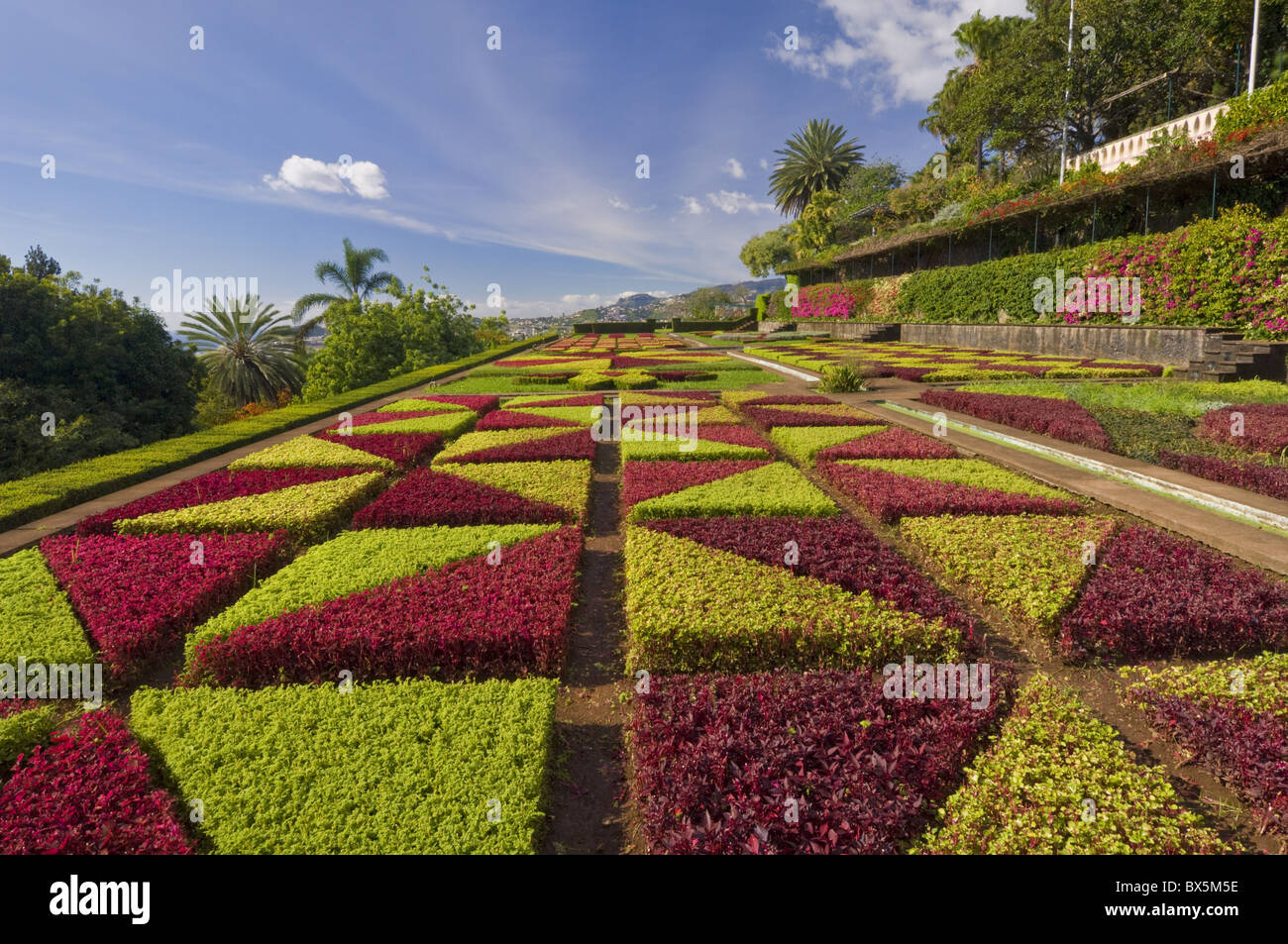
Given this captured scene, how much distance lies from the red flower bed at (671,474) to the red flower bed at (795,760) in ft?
13.1

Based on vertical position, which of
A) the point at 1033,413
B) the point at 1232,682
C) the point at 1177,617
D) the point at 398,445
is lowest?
the point at 1232,682

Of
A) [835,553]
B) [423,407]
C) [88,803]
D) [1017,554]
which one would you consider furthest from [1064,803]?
[423,407]

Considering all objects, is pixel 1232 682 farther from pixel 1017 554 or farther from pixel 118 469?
pixel 118 469

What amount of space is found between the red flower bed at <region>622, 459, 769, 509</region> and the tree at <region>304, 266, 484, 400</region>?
23.7 meters

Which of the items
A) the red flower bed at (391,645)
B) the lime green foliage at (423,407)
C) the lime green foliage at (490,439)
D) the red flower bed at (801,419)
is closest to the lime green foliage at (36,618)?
the red flower bed at (391,645)

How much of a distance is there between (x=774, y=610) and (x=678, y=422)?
315 inches

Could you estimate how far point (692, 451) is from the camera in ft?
31.9

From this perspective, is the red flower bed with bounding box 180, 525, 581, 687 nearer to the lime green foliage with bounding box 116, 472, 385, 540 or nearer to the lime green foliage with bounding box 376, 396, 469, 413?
the lime green foliage with bounding box 116, 472, 385, 540

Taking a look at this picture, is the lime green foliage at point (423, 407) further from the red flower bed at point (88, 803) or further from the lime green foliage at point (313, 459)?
the red flower bed at point (88, 803)

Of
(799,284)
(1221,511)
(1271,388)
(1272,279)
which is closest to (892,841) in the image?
(1221,511)

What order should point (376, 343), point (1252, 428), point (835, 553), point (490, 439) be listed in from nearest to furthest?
point (835, 553) → point (1252, 428) → point (490, 439) → point (376, 343)

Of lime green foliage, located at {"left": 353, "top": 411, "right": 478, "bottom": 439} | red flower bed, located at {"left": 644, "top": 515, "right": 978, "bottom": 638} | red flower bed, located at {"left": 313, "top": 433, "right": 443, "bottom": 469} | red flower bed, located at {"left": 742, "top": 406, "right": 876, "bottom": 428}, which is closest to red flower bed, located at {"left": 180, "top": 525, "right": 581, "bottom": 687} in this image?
red flower bed, located at {"left": 644, "top": 515, "right": 978, "bottom": 638}

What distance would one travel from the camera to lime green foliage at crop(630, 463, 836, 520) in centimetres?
695

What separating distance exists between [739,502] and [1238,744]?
15.0ft
